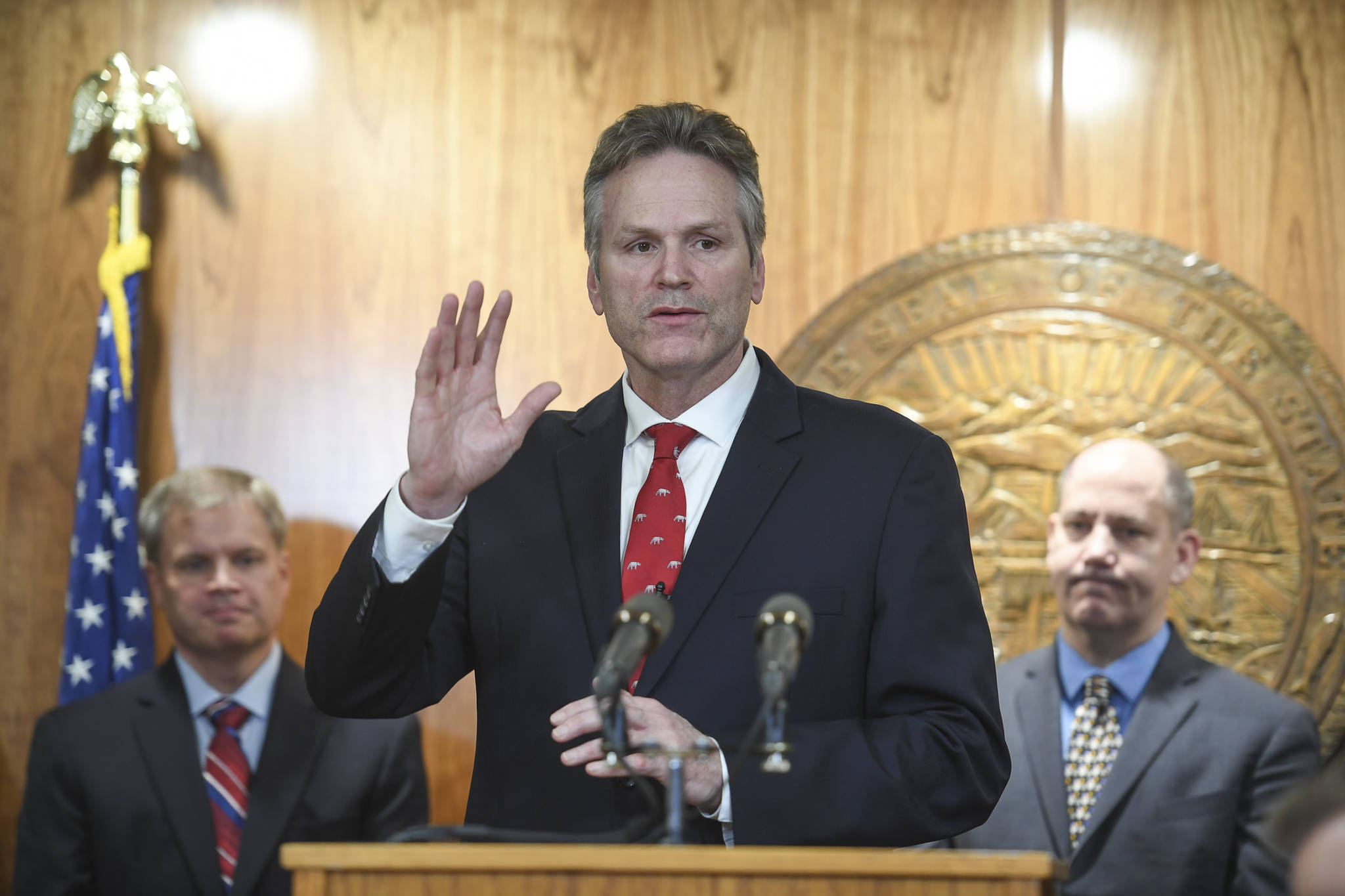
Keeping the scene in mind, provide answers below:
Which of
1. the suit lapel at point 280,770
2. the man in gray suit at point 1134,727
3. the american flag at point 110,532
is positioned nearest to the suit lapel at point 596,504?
the suit lapel at point 280,770

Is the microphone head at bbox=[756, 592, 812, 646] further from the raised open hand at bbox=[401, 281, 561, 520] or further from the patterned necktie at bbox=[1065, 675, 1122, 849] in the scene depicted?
the patterned necktie at bbox=[1065, 675, 1122, 849]

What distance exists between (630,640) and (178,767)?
2.30 meters

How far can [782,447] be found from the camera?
2016 millimetres

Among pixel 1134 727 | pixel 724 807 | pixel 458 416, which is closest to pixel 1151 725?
pixel 1134 727

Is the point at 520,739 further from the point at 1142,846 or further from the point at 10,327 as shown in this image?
the point at 10,327

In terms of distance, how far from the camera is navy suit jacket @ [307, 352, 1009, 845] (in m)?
1.76

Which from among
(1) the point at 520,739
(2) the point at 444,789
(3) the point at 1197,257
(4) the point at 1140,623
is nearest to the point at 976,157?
(3) the point at 1197,257

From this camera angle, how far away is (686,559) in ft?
6.27

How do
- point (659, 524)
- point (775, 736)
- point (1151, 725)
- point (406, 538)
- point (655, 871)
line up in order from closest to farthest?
1. point (655, 871)
2. point (775, 736)
3. point (406, 538)
4. point (659, 524)
5. point (1151, 725)

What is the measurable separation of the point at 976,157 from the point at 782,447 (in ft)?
7.47

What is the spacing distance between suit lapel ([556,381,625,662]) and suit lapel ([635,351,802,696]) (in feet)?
0.32

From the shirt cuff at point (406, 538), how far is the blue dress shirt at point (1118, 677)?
1.96 meters

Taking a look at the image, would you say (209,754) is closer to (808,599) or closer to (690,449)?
(690,449)

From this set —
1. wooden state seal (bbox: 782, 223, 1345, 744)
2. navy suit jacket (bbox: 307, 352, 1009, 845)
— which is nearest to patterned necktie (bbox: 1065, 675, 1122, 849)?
wooden state seal (bbox: 782, 223, 1345, 744)
